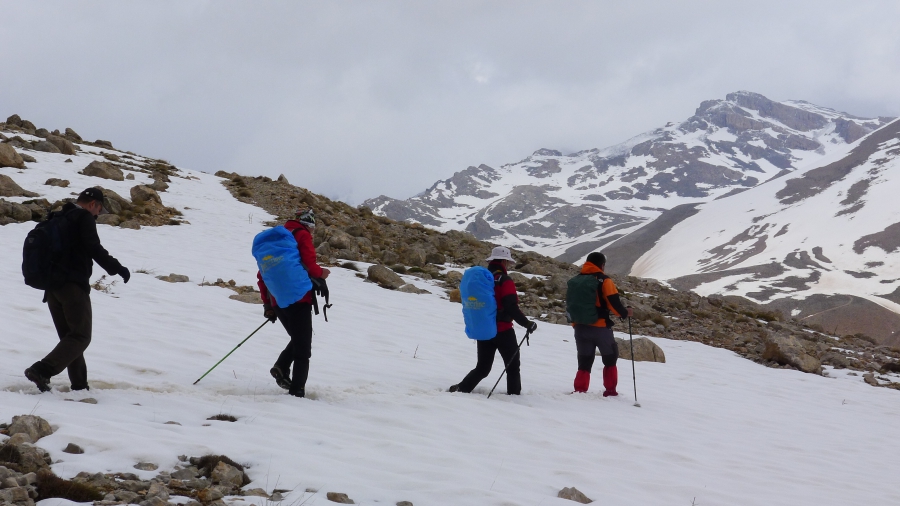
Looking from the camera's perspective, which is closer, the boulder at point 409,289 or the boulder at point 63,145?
the boulder at point 409,289

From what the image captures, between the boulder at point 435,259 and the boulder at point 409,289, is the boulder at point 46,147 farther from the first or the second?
the boulder at point 409,289

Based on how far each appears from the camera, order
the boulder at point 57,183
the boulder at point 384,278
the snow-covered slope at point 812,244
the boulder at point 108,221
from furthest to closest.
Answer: the snow-covered slope at point 812,244, the boulder at point 57,183, the boulder at point 108,221, the boulder at point 384,278

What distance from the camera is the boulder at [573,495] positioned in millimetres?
4918

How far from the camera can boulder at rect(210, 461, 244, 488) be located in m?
4.15

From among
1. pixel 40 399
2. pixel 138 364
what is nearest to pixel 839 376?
→ pixel 138 364

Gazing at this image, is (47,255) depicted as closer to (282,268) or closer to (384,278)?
(282,268)

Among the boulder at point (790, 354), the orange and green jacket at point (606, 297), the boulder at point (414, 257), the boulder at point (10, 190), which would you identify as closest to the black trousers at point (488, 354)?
the orange and green jacket at point (606, 297)

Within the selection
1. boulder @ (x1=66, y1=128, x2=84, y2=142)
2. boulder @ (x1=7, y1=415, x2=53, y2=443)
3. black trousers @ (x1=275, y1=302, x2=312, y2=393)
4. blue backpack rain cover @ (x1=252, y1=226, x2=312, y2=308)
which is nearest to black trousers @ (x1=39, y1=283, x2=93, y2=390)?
boulder @ (x1=7, y1=415, x2=53, y2=443)

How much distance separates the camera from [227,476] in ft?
13.7

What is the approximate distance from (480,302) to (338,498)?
14.4ft

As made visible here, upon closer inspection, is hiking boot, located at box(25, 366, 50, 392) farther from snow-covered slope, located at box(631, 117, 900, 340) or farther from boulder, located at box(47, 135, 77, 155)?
snow-covered slope, located at box(631, 117, 900, 340)

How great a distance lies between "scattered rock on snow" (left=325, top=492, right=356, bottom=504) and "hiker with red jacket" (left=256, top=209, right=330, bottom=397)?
277 centimetres

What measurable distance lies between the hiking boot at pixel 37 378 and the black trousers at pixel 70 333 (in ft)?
0.12

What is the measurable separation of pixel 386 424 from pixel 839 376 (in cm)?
1361
